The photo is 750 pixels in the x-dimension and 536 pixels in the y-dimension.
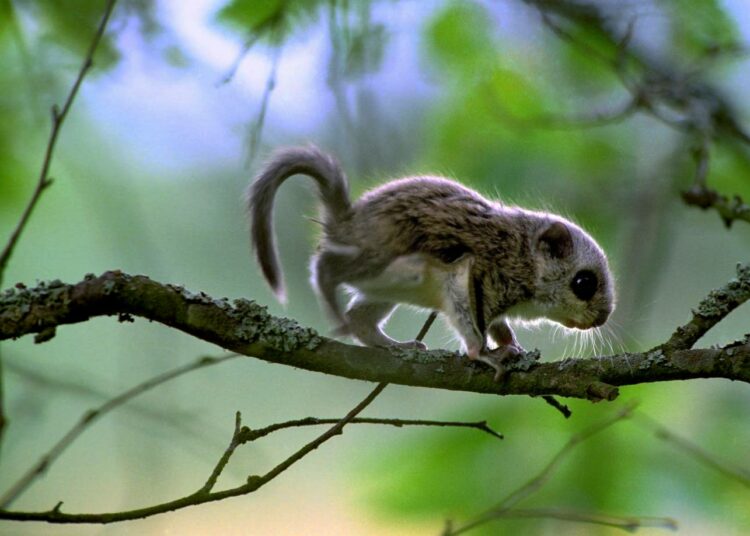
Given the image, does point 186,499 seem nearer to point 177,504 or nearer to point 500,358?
point 177,504

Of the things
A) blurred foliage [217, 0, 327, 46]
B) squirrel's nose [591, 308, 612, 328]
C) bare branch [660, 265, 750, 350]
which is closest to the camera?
bare branch [660, 265, 750, 350]

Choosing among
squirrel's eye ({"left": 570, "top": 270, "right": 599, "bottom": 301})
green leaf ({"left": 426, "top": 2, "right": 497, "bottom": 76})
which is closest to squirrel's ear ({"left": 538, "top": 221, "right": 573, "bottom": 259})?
squirrel's eye ({"left": 570, "top": 270, "right": 599, "bottom": 301})

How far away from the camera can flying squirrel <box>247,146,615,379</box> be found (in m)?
3.03

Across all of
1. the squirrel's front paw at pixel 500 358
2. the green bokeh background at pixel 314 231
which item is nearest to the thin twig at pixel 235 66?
the green bokeh background at pixel 314 231

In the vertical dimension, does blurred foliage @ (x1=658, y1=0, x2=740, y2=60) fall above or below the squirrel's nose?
above

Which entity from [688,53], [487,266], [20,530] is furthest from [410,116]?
[20,530]

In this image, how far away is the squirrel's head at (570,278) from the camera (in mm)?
3381

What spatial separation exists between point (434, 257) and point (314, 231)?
1.96 feet

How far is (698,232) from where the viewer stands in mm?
5773

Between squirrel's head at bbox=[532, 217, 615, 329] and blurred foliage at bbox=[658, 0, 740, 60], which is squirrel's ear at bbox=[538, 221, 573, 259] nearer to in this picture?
squirrel's head at bbox=[532, 217, 615, 329]

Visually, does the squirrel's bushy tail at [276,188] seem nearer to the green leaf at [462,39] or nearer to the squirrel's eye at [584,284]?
the squirrel's eye at [584,284]

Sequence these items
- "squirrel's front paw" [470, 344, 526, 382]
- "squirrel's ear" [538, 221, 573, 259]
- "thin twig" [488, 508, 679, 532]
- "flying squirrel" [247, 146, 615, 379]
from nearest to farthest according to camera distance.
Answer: "squirrel's front paw" [470, 344, 526, 382], "thin twig" [488, 508, 679, 532], "flying squirrel" [247, 146, 615, 379], "squirrel's ear" [538, 221, 573, 259]

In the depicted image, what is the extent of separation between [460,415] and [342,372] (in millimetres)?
1761

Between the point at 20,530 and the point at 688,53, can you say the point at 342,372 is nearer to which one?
the point at 20,530
